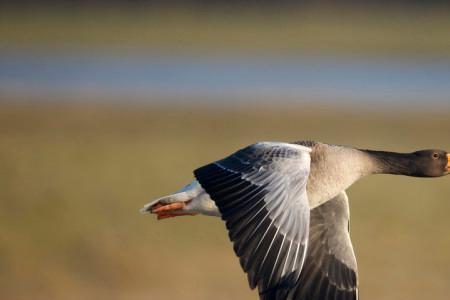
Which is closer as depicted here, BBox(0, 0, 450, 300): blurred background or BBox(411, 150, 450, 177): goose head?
BBox(411, 150, 450, 177): goose head

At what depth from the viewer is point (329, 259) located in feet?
30.6

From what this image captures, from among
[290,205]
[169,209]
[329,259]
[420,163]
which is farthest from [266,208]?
[420,163]

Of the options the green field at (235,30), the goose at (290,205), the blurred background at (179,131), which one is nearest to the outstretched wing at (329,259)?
the goose at (290,205)

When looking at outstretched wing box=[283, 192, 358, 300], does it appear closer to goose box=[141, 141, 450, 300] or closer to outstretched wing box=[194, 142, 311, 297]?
goose box=[141, 141, 450, 300]

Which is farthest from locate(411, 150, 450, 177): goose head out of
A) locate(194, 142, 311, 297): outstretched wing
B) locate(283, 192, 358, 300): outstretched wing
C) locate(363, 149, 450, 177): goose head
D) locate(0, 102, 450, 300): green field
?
locate(0, 102, 450, 300): green field

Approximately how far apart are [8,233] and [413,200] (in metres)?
5.90

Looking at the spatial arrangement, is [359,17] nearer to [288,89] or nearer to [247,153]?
[288,89]

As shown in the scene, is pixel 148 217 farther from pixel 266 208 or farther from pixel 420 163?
pixel 266 208

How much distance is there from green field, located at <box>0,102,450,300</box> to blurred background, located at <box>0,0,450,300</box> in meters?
0.03

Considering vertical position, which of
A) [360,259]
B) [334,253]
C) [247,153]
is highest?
[247,153]

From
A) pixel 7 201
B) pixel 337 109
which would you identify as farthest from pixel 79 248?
pixel 337 109

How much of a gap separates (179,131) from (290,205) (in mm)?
13232

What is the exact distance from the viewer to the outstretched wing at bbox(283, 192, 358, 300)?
9.22 m

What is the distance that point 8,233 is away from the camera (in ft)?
45.2
